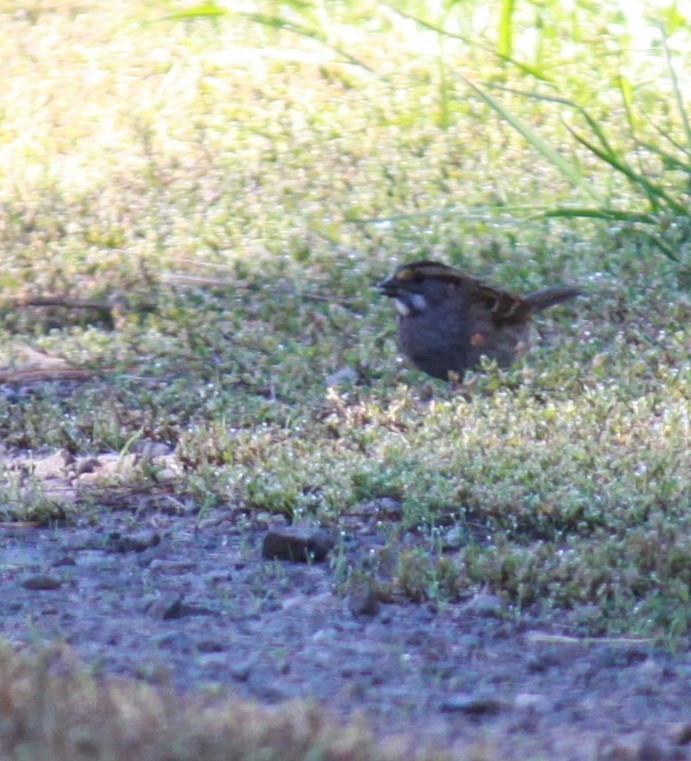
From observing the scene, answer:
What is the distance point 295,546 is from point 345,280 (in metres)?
3.12

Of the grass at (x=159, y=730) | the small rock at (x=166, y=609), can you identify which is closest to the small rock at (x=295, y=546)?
the small rock at (x=166, y=609)

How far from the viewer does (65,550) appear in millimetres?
5098

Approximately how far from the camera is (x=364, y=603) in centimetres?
444

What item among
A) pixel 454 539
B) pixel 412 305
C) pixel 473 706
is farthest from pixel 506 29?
pixel 473 706

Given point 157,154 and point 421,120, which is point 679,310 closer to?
point 421,120

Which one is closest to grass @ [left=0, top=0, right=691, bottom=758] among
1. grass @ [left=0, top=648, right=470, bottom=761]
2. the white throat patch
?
the white throat patch

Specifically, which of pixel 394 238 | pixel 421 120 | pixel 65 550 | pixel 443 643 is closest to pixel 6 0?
pixel 421 120

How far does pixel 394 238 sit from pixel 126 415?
2.39 meters

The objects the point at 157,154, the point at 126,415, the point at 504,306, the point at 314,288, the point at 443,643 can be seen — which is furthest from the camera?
the point at 157,154

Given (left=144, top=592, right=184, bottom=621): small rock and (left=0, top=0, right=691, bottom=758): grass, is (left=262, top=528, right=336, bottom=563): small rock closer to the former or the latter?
(left=0, top=0, right=691, bottom=758): grass

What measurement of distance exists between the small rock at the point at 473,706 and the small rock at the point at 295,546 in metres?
1.32

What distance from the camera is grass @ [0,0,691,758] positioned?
205 inches

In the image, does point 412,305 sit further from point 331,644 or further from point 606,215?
point 331,644

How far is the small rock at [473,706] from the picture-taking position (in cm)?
364
